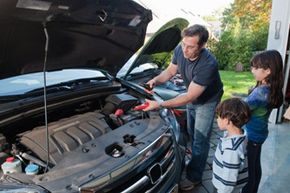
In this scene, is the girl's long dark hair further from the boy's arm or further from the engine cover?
the engine cover

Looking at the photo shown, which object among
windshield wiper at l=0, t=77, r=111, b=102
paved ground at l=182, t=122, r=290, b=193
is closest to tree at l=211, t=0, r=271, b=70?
paved ground at l=182, t=122, r=290, b=193

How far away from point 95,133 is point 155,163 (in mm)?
456

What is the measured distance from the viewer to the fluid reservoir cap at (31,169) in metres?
1.55

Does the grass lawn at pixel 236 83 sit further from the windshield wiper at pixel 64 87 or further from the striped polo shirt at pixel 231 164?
the striped polo shirt at pixel 231 164

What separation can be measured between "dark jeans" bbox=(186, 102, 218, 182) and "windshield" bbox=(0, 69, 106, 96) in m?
0.94

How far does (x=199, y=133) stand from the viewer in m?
2.68

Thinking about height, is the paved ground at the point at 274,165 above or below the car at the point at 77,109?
below

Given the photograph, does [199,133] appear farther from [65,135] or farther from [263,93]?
[65,135]

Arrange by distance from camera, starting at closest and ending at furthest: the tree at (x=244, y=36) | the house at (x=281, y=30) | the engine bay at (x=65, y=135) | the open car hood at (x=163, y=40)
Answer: the engine bay at (x=65, y=135)
the open car hood at (x=163, y=40)
the house at (x=281, y=30)
the tree at (x=244, y=36)

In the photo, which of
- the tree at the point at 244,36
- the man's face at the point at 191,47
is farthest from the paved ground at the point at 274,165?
the tree at the point at 244,36

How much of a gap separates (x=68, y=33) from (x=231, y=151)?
56.8 inches

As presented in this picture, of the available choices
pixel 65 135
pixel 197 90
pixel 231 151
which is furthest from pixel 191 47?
pixel 65 135

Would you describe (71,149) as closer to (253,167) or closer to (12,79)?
(12,79)

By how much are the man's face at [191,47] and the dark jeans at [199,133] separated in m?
0.47
